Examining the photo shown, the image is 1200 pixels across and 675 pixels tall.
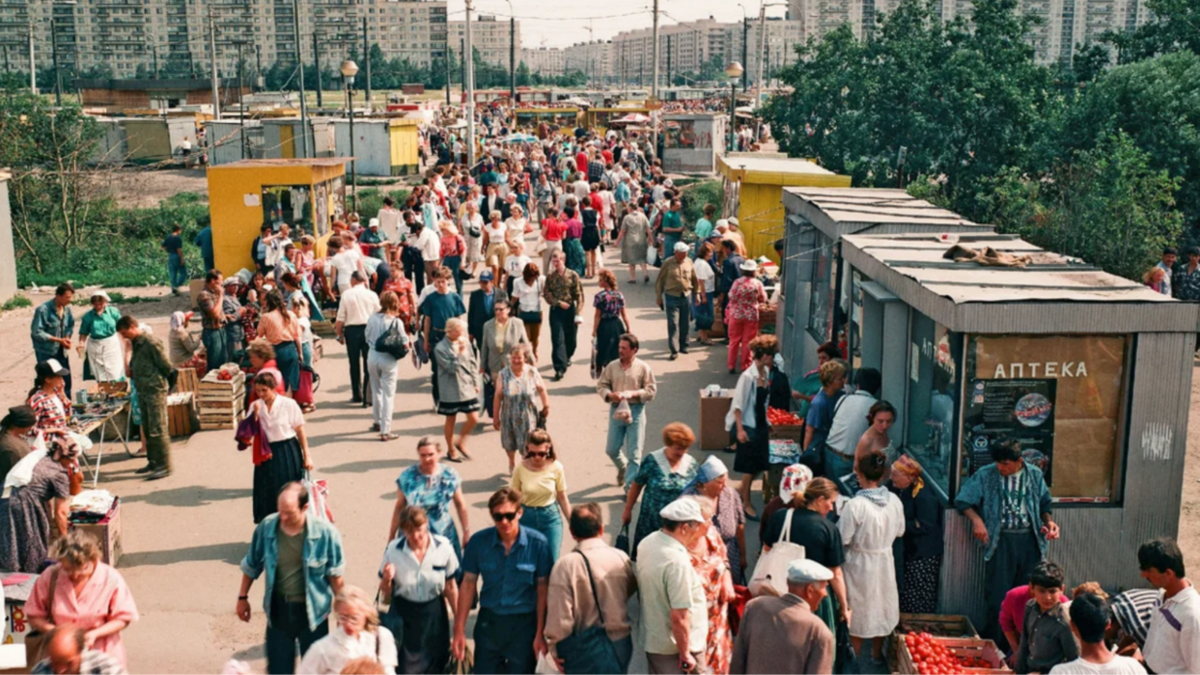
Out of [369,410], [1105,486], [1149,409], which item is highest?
[1149,409]

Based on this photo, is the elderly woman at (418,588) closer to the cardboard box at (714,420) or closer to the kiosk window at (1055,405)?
the kiosk window at (1055,405)

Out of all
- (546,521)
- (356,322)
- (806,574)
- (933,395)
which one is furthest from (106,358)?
(806,574)

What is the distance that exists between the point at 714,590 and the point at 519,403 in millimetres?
4041

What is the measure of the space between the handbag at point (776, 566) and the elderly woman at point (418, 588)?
66.2 inches

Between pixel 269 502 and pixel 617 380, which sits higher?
pixel 617 380

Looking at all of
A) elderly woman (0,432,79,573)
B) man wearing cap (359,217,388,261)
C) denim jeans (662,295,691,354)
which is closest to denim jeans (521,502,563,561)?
elderly woman (0,432,79,573)

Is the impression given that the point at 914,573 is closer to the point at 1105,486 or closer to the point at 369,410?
the point at 1105,486

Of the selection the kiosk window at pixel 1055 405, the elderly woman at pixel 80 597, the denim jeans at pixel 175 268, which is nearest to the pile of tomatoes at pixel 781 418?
the kiosk window at pixel 1055 405

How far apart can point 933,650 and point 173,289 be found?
17271 millimetres

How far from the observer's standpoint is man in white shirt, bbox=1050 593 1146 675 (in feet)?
17.9

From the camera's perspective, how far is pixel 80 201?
88.8ft

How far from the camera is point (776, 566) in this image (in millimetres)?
6621

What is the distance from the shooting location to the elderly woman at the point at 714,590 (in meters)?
6.36

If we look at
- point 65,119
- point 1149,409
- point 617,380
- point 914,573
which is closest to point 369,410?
point 617,380
